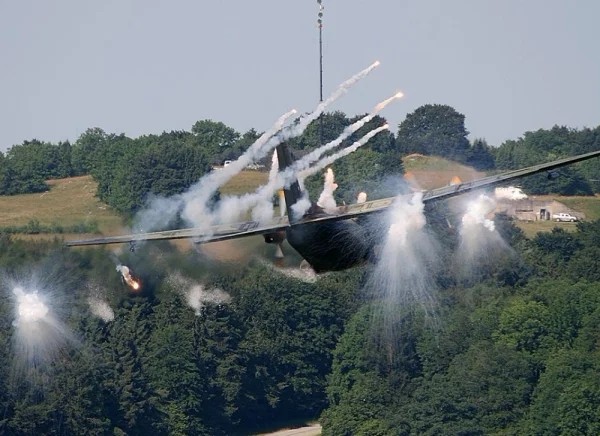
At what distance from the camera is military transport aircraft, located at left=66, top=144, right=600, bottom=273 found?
94625mm

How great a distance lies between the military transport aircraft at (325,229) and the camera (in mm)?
94625

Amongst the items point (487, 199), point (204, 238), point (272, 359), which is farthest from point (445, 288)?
point (204, 238)

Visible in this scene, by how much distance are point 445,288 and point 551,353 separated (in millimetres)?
15608

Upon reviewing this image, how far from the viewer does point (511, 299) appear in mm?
188000

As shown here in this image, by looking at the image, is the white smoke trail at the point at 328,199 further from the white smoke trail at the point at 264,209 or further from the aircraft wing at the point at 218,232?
the white smoke trail at the point at 264,209

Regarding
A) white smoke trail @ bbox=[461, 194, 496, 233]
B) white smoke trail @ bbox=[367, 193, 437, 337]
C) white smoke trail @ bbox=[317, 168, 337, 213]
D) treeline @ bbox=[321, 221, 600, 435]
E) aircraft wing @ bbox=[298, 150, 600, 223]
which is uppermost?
white smoke trail @ bbox=[461, 194, 496, 233]

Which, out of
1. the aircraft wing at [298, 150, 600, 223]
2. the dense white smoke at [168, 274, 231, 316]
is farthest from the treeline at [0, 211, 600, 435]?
the aircraft wing at [298, 150, 600, 223]

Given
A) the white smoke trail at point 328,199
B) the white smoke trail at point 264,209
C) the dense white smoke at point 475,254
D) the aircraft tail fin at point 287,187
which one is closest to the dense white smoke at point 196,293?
the dense white smoke at point 475,254

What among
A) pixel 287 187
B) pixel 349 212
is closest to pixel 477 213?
pixel 287 187

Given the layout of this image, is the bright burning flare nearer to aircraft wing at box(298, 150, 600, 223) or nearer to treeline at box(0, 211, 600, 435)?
aircraft wing at box(298, 150, 600, 223)

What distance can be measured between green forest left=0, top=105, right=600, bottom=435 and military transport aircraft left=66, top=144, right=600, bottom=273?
5098 centimetres

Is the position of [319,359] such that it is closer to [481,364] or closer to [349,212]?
[481,364]

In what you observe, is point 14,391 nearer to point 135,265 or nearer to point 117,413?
point 117,413

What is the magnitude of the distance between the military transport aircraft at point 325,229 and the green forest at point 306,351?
5098 cm
